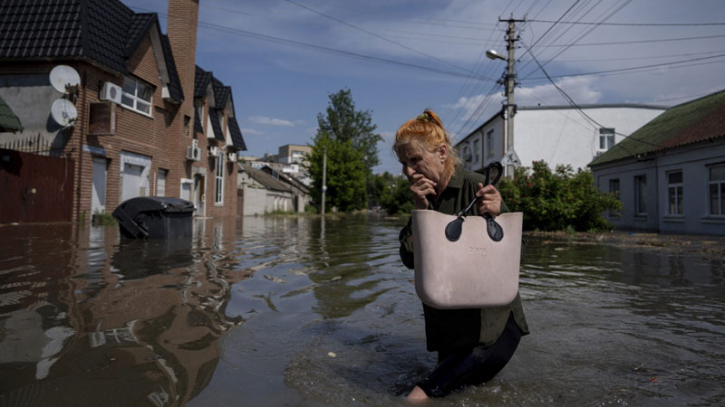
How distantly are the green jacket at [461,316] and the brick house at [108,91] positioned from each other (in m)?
14.9

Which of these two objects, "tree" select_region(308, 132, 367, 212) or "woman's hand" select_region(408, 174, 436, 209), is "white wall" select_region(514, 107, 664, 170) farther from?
"woman's hand" select_region(408, 174, 436, 209)

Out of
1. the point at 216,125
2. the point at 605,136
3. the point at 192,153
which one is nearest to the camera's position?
the point at 192,153

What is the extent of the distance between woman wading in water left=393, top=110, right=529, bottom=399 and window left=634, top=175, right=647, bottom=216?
22582 mm

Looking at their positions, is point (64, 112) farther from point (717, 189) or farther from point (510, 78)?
point (717, 189)

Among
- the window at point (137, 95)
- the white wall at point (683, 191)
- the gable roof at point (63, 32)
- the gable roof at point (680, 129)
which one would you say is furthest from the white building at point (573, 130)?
the gable roof at point (63, 32)

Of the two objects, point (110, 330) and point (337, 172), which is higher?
point (337, 172)

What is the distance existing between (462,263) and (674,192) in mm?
20822

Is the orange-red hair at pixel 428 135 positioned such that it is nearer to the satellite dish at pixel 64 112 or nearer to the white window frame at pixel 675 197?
the satellite dish at pixel 64 112

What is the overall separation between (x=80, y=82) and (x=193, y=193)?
9106 mm

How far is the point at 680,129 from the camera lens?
1958cm

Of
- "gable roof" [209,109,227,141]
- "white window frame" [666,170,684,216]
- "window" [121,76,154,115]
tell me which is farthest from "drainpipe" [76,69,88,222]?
"white window frame" [666,170,684,216]

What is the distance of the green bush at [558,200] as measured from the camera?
53.3ft

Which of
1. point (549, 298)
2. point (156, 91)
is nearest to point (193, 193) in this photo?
point (156, 91)

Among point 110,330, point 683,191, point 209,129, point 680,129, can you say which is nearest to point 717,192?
point 683,191
